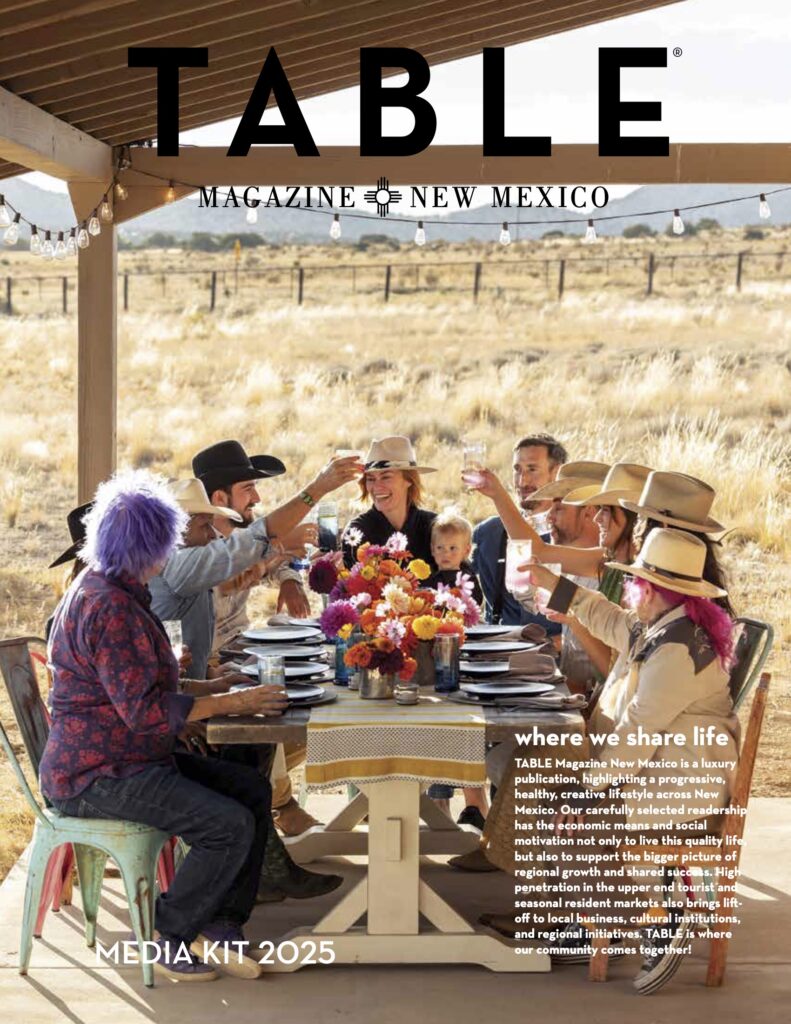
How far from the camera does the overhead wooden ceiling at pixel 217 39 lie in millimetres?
4777

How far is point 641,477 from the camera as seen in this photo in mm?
4816

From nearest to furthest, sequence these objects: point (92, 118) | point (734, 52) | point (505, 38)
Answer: point (92, 118) < point (505, 38) < point (734, 52)

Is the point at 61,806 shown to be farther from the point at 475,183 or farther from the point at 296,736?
the point at 475,183

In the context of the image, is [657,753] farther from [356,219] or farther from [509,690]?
[356,219]

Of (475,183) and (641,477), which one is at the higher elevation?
(475,183)

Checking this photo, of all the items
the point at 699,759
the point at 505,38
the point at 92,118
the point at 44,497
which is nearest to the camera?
the point at 699,759

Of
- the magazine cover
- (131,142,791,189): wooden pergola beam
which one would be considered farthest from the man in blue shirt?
(131,142,791,189): wooden pergola beam

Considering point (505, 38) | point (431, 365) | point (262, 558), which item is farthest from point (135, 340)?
point (262, 558)

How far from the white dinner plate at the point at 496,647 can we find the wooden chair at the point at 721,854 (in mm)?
982

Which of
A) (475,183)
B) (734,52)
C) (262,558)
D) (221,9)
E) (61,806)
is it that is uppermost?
(734,52)

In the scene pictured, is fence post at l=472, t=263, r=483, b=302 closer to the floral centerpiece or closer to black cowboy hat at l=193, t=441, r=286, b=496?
black cowboy hat at l=193, t=441, r=286, b=496

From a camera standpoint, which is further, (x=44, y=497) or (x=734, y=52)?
(x=734, y=52)

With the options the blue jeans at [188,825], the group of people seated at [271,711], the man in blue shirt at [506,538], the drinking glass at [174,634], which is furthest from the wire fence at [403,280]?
the blue jeans at [188,825]

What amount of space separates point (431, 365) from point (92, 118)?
1551 cm
